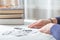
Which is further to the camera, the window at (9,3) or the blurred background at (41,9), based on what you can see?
the window at (9,3)

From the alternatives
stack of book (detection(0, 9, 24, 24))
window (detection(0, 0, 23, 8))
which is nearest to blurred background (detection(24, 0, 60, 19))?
stack of book (detection(0, 9, 24, 24))

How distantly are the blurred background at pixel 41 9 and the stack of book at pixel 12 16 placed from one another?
0.19 metres

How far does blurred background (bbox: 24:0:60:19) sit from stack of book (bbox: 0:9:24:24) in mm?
195

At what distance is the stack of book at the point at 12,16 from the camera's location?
4531 mm

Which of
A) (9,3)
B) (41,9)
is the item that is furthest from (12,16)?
(41,9)

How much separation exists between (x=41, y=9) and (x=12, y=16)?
0.97 m

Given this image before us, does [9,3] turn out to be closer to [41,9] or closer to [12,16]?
[12,16]

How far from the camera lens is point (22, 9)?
451 centimetres

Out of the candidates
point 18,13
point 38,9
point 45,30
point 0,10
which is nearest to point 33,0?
point 38,9

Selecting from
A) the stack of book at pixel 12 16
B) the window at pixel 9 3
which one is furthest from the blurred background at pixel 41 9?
the window at pixel 9 3

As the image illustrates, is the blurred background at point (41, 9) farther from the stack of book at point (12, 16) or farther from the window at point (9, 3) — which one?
the window at point (9, 3)

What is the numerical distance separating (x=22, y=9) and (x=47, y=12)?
0.80 m

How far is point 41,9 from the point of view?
14.7 ft

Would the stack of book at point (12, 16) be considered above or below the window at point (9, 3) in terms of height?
below
